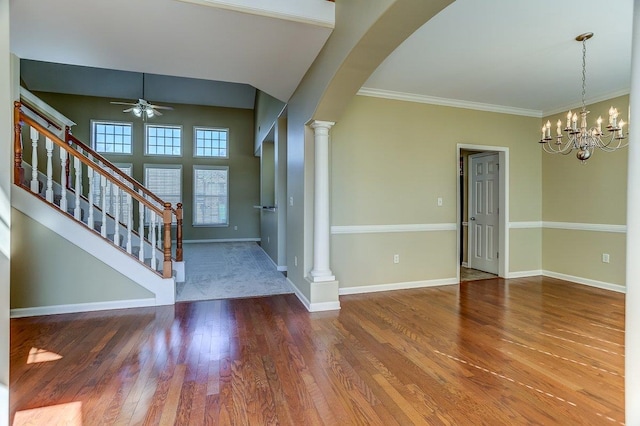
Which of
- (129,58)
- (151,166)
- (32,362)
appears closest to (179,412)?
(32,362)

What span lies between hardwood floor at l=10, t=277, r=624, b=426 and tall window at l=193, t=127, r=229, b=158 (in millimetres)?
6323

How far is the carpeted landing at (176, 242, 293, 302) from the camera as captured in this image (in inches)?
156

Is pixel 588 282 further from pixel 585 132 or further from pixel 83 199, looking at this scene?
pixel 83 199

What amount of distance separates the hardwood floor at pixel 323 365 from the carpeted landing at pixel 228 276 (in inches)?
19.9

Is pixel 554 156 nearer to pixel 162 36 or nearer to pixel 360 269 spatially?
pixel 360 269

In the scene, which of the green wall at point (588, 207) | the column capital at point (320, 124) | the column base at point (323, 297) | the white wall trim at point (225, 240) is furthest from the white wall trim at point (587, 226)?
the white wall trim at point (225, 240)

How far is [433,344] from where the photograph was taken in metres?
2.54

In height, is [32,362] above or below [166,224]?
below

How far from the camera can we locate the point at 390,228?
13.7 ft

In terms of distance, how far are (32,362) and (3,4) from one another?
2.20 metres

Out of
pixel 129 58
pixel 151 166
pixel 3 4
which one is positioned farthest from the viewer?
pixel 151 166

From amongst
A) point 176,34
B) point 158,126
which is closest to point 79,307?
point 176,34

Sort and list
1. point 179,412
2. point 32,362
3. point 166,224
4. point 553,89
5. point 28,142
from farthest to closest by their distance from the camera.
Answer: point 28,142
point 553,89
point 166,224
point 32,362
point 179,412

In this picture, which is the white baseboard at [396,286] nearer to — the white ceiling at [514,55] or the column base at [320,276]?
the column base at [320,276]
